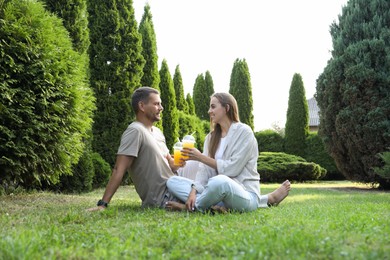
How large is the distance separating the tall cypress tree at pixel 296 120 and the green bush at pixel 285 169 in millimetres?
3339

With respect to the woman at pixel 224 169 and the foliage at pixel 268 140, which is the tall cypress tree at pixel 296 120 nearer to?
the foliage at pixel 268 140

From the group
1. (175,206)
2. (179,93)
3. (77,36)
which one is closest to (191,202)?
(175,206)

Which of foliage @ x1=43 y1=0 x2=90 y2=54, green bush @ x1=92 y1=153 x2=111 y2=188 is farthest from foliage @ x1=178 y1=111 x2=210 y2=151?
foliage @ x1=43 y1=0 x2=90 y2=54

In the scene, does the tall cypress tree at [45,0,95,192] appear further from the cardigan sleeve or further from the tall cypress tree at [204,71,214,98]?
the tall cypress tree at [204,71,214,98]

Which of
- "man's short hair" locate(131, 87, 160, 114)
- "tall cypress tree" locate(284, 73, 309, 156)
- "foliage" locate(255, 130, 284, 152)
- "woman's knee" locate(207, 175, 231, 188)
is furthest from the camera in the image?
"foliage" locate(255, 130, 284, 152)

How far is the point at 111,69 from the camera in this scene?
38.7 ft

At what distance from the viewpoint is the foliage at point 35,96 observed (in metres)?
6.20

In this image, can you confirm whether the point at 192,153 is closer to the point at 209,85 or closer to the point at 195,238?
the point at 195,238

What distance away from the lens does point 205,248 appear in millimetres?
2832

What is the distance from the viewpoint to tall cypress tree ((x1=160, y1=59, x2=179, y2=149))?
15617 mm

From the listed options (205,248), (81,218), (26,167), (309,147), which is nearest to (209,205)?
(81,218)

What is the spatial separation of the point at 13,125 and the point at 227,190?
3.41 meters

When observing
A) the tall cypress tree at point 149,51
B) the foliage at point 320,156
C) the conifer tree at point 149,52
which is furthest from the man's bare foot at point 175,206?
the foliage at point 320,156

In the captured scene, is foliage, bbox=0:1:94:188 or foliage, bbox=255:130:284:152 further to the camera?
foliage, bbox=255:130:284:152
